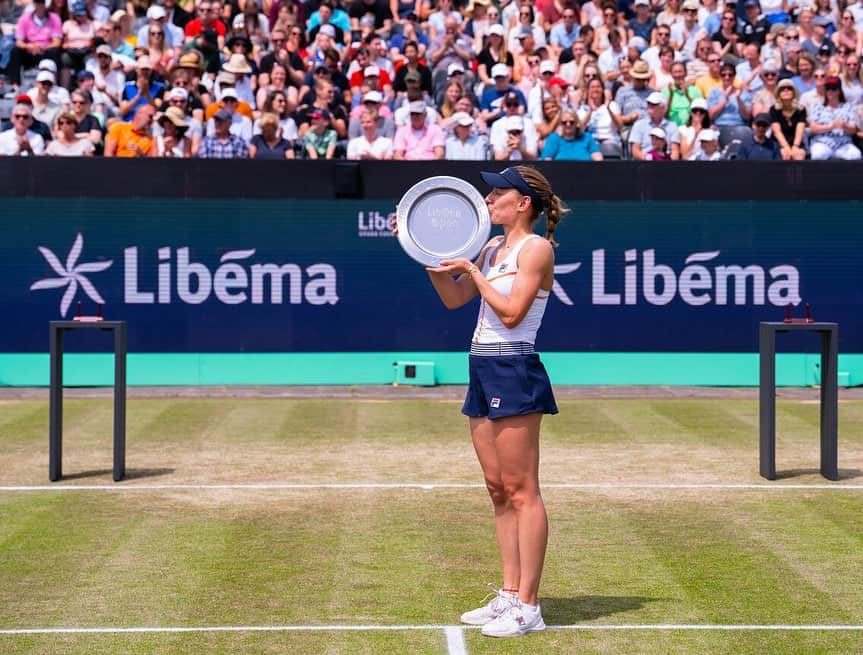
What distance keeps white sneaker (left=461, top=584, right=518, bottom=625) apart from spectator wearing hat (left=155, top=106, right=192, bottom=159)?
39.1 ft

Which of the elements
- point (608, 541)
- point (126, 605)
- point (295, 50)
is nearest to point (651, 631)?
point (608, 541)

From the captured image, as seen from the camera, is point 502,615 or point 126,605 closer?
point 502,615

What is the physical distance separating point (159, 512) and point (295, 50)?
39.2ft

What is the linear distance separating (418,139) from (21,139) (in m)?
4.89

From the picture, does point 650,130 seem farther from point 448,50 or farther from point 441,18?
point 441,18

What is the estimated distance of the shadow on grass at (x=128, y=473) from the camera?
1127cm

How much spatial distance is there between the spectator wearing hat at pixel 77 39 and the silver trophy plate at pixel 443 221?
1440 centimetres

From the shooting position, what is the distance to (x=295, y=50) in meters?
20.6

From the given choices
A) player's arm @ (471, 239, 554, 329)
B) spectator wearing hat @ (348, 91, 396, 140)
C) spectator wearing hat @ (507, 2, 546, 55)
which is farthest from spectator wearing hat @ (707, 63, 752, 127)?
player's arm @ (471, 239, 554, 329)

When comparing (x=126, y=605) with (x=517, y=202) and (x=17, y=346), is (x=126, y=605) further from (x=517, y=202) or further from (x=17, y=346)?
(x=17, y=346)

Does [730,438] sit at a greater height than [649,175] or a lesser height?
lesser

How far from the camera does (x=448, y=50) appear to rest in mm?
20391

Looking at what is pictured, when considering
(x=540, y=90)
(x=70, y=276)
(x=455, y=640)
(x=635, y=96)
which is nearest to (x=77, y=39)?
(x=70, y=276)

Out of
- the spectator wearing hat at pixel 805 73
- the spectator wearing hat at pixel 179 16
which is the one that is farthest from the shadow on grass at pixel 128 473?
the spectator wearing hat at pixel 805 73
